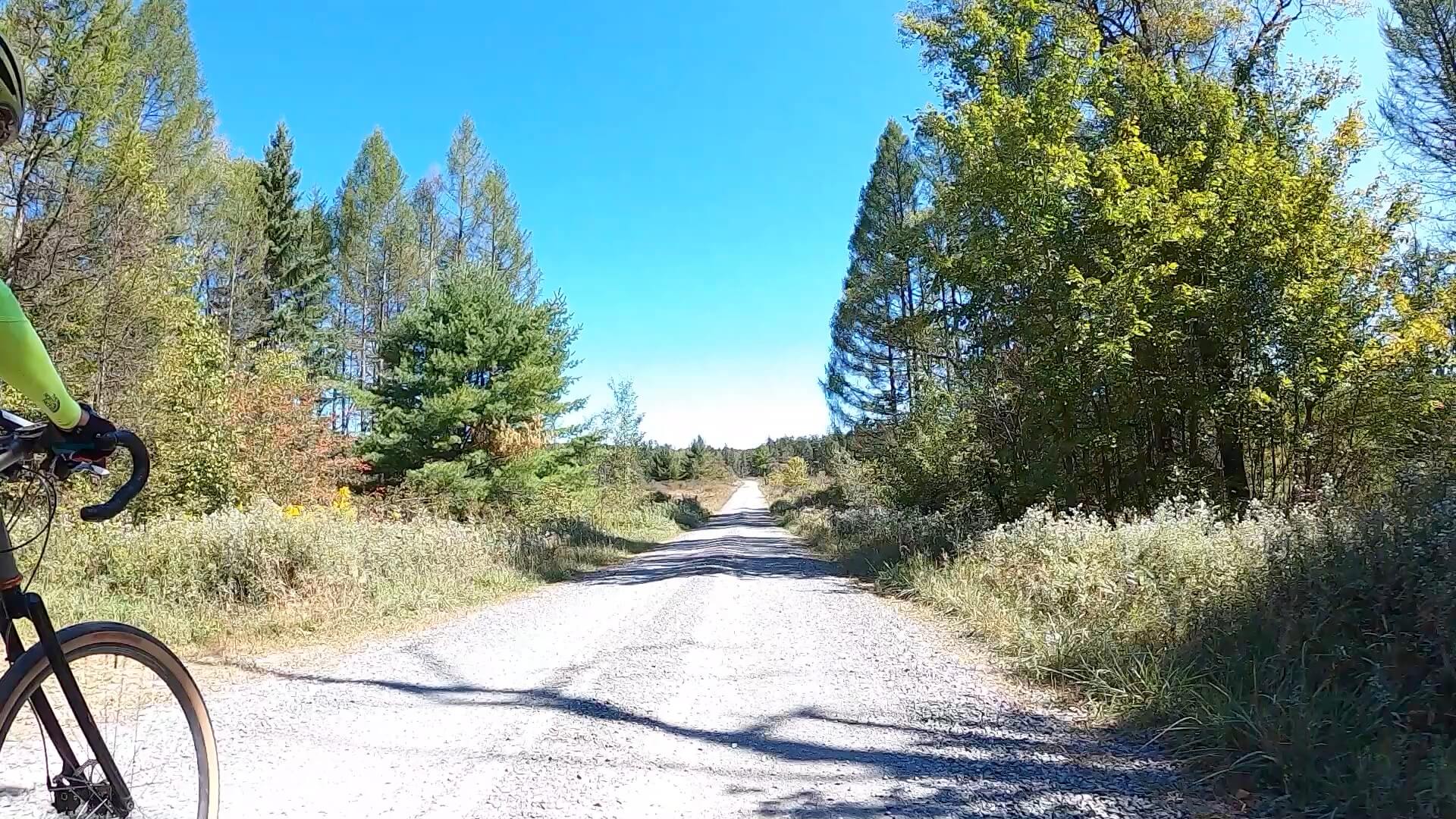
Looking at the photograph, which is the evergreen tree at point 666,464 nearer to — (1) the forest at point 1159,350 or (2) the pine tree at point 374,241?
(2) the pine tree at point 374,241

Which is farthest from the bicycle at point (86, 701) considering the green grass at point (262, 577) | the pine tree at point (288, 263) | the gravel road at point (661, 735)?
the pine tree at point (288, 263)

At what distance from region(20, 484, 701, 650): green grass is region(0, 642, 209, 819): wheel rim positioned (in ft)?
14.6

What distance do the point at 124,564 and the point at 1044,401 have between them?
1233 centimetres

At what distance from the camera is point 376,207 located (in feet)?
100

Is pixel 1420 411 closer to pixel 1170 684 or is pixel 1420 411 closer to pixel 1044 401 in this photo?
pixel 1044 401

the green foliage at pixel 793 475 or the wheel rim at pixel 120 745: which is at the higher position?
the green foliage at pixel 793 475

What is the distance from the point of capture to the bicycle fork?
1.83 m

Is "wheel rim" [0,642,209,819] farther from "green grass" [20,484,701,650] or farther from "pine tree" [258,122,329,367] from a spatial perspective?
"pine tree" [258,122,329,367]

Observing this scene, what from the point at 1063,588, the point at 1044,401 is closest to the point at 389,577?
the point at 1063,588

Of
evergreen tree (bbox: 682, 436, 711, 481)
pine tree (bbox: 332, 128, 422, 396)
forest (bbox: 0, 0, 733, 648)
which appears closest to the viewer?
forest (bbox: 0, 0, 733, 648)

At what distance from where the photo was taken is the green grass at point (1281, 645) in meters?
3.13

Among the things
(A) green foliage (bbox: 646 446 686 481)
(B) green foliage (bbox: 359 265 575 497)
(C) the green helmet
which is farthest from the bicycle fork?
(A) green foliage (bbox: 646 446 686 481)

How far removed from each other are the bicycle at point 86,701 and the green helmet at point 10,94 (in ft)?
2.33

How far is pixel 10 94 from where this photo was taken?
1680 mm
